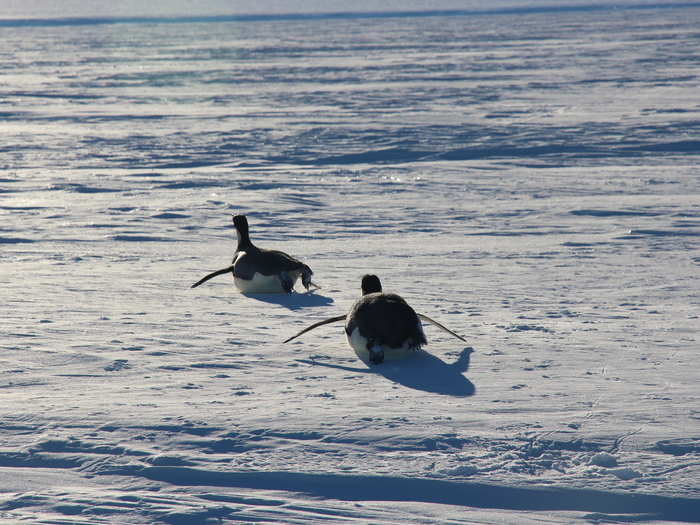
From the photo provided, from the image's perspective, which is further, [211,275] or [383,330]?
[211,275]

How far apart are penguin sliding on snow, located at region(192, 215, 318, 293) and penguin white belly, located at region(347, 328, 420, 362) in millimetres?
1462

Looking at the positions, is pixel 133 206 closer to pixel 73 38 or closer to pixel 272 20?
pixel 73 38

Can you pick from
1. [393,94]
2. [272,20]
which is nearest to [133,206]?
[393,94]

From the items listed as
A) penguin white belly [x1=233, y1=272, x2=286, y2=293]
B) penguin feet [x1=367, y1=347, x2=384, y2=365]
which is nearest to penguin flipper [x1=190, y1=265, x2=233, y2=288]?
penguin white belly [x1=233, y1=272, x2=286, y2=293]

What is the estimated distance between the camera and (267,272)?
652cm

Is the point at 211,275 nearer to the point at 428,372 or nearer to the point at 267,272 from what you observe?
the point at 267,272

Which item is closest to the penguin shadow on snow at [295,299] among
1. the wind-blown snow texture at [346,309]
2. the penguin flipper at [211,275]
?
the wind-blown snow texture at [346,309]

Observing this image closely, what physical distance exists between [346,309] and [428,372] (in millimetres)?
1330

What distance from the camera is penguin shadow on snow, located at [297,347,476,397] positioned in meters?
4.64

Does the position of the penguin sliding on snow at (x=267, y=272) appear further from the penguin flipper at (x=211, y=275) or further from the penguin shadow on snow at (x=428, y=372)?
the penguin shadow on snow at (x=428, y=372)

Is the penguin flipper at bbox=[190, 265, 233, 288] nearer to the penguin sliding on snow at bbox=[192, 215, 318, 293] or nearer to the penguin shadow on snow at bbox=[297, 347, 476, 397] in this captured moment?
the penguin sliding on snow at bbox=[192, 215, 318, 293]

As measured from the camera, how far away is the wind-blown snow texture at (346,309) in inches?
143

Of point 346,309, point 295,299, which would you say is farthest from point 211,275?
point 346,309

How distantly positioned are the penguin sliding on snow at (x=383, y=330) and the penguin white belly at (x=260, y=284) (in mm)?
1377
